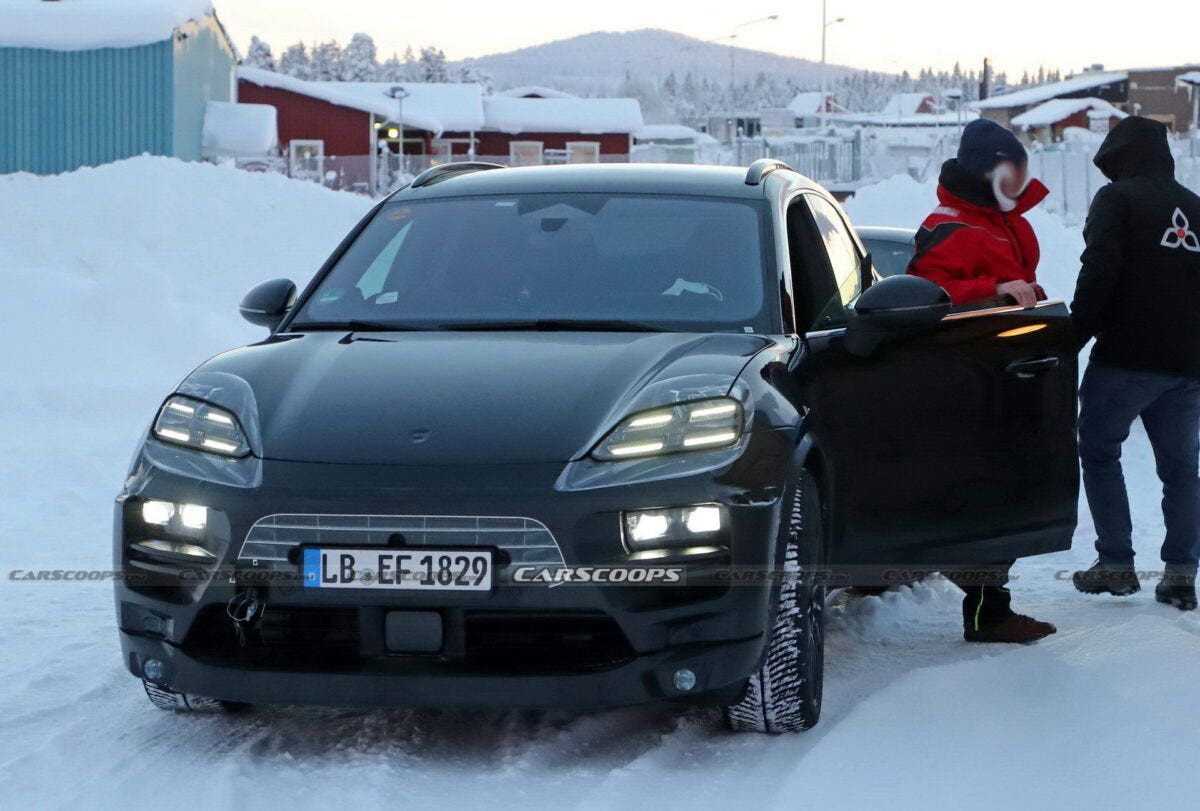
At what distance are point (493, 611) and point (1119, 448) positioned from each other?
11.3 ft

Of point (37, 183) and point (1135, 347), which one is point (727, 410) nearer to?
point (1135, 347)

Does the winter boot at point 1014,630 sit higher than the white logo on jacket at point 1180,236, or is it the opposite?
the white logo on jacket at point 1180,236

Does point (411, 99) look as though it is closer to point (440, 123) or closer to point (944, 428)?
point (440, 123)

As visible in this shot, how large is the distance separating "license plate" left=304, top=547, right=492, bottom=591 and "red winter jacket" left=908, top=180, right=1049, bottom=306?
2.51 m

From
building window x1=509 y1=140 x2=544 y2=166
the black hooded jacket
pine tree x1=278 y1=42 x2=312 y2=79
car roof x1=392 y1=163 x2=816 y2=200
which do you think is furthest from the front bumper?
pine tree x1=278 y1=42 x2=312 y2=79

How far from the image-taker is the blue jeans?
6590 mm

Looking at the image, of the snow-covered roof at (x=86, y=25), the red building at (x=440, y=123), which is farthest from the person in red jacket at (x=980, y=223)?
the red building at (x=440, y=123)

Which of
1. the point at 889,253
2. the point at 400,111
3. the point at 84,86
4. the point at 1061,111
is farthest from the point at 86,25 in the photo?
the point at 1061,111

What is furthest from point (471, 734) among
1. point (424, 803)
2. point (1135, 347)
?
point (1135, 347)

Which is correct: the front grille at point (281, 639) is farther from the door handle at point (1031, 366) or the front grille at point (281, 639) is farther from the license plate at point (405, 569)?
the door handle at point (1031, 366)

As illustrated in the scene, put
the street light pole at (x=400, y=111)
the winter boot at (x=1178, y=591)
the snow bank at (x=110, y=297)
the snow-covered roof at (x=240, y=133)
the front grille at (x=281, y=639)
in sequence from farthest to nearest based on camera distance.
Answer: the street light pole at (x=400, y=111), the snow-covered roof at (x=240, y=133), the snow bank at (x=110, y=297), the winter boot at (x=1178, y=591), the front grille at (x=281, y=639)

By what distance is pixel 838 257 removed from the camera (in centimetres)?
610

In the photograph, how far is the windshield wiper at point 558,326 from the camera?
16.4ft

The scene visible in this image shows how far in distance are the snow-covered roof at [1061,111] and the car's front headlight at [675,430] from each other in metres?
87.1
